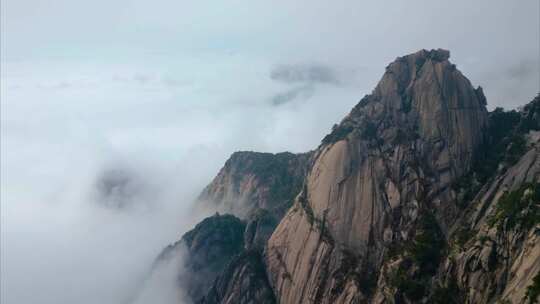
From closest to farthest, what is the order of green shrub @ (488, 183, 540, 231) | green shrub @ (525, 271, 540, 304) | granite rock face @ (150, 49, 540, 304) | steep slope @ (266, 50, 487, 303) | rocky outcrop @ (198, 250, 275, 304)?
green shrub @ (525, 271, 540, 304), green shrub @ (488, 183, 540, 231), granite rock face @ (150, 49, 540, 304), steep slope @ (266, 50, 487, 303), rocky outcrop @ (198, 250, 275, 304)

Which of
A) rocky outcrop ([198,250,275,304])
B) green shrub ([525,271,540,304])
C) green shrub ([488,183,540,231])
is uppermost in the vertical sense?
green shrub ([488,183,540,231])

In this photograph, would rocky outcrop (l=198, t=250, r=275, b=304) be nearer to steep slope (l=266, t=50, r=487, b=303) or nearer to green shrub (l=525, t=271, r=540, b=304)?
steep slope (l=266, t=50, r=487, b=303)

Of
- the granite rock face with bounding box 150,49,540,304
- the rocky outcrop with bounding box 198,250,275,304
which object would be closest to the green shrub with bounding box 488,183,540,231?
the granite rock face with bounding box 150,49,540,304

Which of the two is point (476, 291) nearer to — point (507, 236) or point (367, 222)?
point (507, 236)

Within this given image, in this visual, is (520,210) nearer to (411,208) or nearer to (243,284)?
(411,208)

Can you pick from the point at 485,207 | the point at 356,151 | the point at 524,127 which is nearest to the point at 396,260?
the point at 485,207

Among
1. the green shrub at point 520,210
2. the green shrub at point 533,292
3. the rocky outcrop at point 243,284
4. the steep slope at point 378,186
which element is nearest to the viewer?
the green shrub at point 533,292

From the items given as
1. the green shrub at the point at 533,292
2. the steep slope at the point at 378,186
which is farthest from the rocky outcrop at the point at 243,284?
the green shrub at the point at 533,292

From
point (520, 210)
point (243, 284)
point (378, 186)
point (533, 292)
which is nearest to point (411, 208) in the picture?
point (378, 186)

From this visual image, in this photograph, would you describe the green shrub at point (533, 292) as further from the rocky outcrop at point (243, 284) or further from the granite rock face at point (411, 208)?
the rocky outcrop at point (243, 284)
